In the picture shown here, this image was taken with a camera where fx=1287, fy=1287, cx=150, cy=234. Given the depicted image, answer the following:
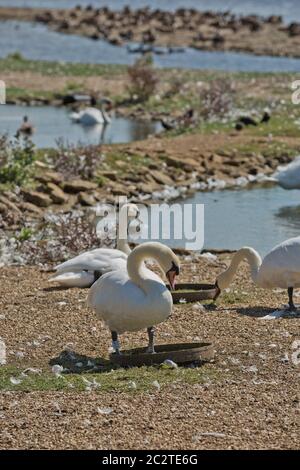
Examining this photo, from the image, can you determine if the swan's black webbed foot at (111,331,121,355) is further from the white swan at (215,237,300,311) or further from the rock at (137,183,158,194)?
the rock at (137,183,158,194)

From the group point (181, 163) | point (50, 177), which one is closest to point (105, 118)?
point (181, 163)

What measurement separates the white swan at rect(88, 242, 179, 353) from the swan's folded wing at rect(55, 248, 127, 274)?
2.39 m

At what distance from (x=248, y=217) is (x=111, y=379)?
1051cm

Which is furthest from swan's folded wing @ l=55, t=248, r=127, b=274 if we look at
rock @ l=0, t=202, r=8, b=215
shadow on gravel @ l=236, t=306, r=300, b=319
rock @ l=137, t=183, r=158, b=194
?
rock @ l=137, t=183, r=158, b=194

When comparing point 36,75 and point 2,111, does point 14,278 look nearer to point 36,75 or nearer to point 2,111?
point 2,111

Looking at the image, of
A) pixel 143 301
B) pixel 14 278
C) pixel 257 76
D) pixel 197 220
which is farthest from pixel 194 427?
pixel 257 76

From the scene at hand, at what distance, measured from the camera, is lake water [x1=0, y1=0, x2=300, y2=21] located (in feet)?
313

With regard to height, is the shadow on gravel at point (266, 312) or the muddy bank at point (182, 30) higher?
the shadow on gravel at point (266, 312)

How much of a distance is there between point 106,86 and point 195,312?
26.3 m

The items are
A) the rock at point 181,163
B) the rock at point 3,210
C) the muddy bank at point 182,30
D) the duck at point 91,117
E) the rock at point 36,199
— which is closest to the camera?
the rock at point 3,210

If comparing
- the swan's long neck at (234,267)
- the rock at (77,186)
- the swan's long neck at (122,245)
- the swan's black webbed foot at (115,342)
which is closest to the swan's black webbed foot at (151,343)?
the swan's black webbed foot at (115,342)

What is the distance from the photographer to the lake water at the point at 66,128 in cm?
2792

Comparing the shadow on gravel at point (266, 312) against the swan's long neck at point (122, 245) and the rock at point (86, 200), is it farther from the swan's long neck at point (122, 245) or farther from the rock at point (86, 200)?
the rock at point (86, 200)

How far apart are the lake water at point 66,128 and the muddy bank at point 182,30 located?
22053mm
